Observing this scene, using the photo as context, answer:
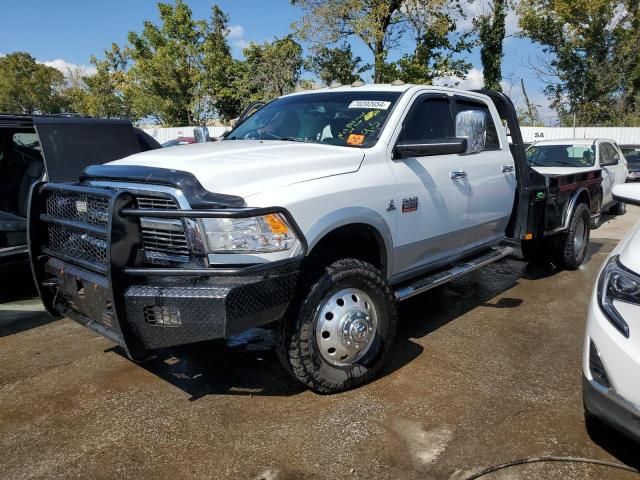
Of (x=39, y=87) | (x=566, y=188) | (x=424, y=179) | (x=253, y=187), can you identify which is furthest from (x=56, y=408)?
(x=39, y=87)

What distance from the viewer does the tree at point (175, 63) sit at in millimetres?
31797

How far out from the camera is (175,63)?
31.8 metres

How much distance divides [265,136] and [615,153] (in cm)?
1019

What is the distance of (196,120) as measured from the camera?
111 ft

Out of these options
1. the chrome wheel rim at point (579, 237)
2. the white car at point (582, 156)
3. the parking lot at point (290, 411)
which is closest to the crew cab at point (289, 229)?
the parking lot at point (290, 411)

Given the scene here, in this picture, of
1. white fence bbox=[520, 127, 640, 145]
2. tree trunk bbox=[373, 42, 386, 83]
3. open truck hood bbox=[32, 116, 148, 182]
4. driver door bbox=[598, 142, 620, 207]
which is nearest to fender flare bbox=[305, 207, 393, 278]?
open truck hood bbox=[32, 116, 148, 182]

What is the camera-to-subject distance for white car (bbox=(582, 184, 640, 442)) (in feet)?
7.46

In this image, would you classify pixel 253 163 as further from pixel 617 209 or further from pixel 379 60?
pixel 379 60

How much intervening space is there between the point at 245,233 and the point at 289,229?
24 cm

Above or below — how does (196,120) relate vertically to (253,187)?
above

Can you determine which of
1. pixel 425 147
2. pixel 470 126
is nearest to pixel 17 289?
pixel 425 147

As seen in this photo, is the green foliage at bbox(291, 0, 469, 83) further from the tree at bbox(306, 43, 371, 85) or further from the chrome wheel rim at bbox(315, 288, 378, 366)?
the chrome wheel rim at bbox(315, 288, 378, 366)

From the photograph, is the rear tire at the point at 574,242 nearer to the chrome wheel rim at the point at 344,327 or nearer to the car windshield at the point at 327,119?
the car windshield at the point at 327,119

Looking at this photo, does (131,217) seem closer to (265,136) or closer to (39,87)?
(265,136)
